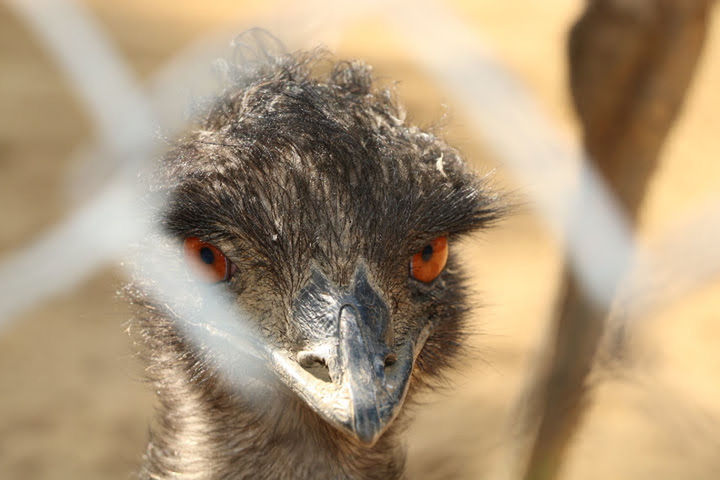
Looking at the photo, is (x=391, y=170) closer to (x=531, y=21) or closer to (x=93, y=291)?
(x=93, y=291)

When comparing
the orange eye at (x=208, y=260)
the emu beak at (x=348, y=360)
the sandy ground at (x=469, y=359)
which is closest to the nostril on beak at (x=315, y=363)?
the emu beak at (x=348, y=360)

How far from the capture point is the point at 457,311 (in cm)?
189

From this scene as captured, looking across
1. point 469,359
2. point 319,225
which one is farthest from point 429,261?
point 469,359

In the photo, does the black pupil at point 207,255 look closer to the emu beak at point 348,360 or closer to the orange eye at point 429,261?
A: the emu beak at point 348,360

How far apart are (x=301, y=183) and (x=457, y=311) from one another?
47 centimetres

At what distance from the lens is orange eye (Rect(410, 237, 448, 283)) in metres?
1.65

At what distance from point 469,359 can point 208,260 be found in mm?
828

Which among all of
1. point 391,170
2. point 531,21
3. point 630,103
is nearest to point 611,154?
point 630,103

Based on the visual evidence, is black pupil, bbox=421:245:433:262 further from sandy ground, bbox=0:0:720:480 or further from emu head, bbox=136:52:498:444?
sandy ground, bbox=0:0:720:480

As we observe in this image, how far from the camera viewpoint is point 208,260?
160 cm

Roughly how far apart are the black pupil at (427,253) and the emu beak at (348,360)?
0.54 feet

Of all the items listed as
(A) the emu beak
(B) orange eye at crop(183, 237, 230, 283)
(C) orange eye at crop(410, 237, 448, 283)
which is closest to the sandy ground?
(C) orange eye at crop(410, 237, 448, 283)

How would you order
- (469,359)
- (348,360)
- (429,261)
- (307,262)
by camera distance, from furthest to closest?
(469,359) → (429,261) → (307,262) → (348,360)

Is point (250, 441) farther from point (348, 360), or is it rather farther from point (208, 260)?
point (348, 360)
